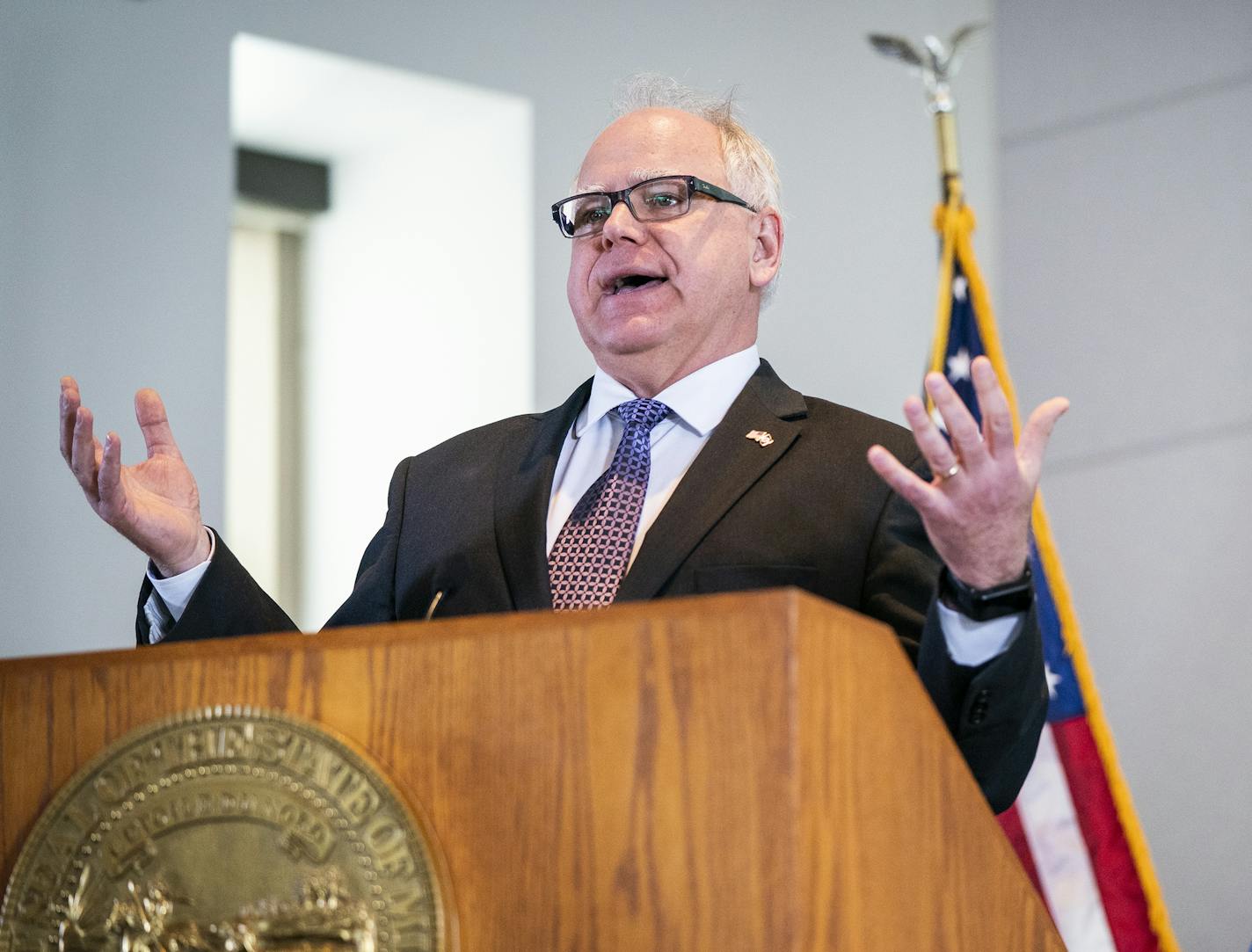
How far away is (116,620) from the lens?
3.43m

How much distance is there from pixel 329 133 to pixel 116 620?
1.41 metres

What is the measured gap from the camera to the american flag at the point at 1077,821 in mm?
3293

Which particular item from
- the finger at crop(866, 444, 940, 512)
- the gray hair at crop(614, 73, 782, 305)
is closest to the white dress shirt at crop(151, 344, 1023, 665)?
the gray hair at crop(614, 73, 782, 305)

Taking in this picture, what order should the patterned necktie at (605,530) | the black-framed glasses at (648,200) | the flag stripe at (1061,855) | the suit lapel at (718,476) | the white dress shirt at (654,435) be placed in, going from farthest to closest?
the flag stripe at (1061,855)
the black-framed glasses at (648,200)
the white dress shirt at (654,435)
the patterned necktie at (605,530)
the suit lapel at (718,476)

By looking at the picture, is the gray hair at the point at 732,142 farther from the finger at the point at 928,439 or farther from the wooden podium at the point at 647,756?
the wooden podium at the point at 647,756

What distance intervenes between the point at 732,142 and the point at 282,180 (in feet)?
6.87

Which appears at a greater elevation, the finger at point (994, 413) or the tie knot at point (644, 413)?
the tie knot at point (644, 413)

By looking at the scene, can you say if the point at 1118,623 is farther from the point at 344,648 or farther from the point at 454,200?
the point at 344,648

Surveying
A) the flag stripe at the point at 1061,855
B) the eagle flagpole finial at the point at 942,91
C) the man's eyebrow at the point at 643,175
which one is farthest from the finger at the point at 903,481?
the eagle flagpole finial at the point at 942,91

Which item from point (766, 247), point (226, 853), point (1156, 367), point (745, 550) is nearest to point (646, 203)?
point (766, 247)

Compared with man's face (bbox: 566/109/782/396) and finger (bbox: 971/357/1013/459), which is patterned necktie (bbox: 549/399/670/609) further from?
finger (bbox: 971/357/1013/459)

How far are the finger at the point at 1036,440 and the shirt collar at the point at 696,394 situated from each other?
0.79 meters

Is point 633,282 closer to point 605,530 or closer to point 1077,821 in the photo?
point 605,530

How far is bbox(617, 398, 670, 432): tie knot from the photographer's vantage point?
89.8 inches
